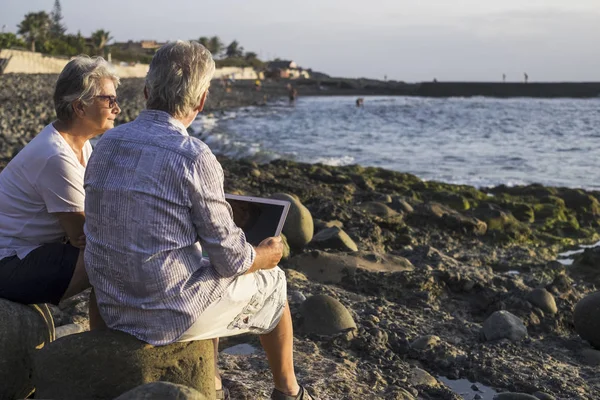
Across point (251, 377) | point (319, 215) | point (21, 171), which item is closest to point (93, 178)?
point (21, 171)

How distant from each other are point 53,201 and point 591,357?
13.8 feet

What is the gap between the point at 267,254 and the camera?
11.3 ft

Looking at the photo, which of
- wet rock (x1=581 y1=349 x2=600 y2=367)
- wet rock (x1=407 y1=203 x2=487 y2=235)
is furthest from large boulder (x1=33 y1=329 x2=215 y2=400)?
wet rock (x1=407 y1=203 x2=487 y2=235)

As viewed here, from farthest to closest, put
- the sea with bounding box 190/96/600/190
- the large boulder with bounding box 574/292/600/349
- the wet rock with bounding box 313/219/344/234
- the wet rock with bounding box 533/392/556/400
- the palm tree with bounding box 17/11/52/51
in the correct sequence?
the palm tree with bounding box 17/11/52/51, the sea with bounding box 190/96/600/190, the wet rock with bounding box 313/219/344/234, the large boulder with bounding box 574/292/600/349, the wet rock with bounding box 533/392/556/400

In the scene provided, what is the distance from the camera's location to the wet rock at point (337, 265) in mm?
7227

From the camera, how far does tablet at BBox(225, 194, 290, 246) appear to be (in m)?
3.71

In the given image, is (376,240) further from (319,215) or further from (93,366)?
(93,366)

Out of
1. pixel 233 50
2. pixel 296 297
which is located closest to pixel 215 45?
pixel 233 50

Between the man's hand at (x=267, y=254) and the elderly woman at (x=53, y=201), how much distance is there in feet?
3.12

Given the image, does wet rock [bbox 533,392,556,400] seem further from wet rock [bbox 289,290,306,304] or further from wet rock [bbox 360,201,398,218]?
wet rock [bbox 360,201,398,218]

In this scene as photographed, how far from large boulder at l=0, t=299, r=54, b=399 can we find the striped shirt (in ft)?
2.27

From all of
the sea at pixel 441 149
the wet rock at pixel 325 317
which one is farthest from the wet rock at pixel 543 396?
the sea at pixel 441 149

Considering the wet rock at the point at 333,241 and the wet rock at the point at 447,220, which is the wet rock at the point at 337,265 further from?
the wet rock at the point at 447,220

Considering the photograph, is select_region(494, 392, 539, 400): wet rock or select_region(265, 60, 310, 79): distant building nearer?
select_region(494, 392, 539, 400): wet rock
